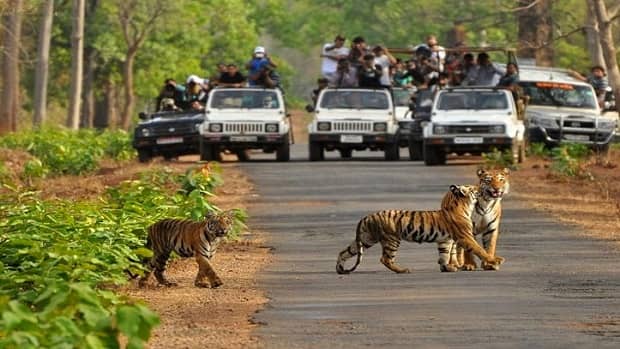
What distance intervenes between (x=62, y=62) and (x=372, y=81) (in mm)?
30416

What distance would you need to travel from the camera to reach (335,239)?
22359mm

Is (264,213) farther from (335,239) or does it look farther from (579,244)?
(579,244)

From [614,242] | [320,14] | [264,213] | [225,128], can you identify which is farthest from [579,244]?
[320,14]

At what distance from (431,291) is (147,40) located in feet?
183

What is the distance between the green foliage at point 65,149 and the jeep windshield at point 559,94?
919cm

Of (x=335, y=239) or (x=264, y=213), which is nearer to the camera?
(x=335, y=239)

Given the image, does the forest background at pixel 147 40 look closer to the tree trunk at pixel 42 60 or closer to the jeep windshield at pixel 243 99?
the tree trunk at pixel 42 60

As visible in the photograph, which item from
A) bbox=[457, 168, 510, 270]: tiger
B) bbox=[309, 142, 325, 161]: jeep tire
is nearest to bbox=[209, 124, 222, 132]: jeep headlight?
bbox=[309, 142, 325, 161]: jeep tire

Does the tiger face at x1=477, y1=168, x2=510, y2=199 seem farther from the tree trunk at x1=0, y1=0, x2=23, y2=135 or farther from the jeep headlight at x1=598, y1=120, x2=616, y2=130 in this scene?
the tree trunk at x1=0, y1=0, x2=23, y2=135

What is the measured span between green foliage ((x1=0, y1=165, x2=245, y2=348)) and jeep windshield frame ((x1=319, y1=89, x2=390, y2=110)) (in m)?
17.1

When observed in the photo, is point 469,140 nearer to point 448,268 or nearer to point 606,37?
point 606,37

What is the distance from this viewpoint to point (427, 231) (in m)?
18.1

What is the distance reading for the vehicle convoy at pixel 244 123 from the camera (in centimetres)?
4084

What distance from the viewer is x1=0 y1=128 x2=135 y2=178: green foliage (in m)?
40.3
